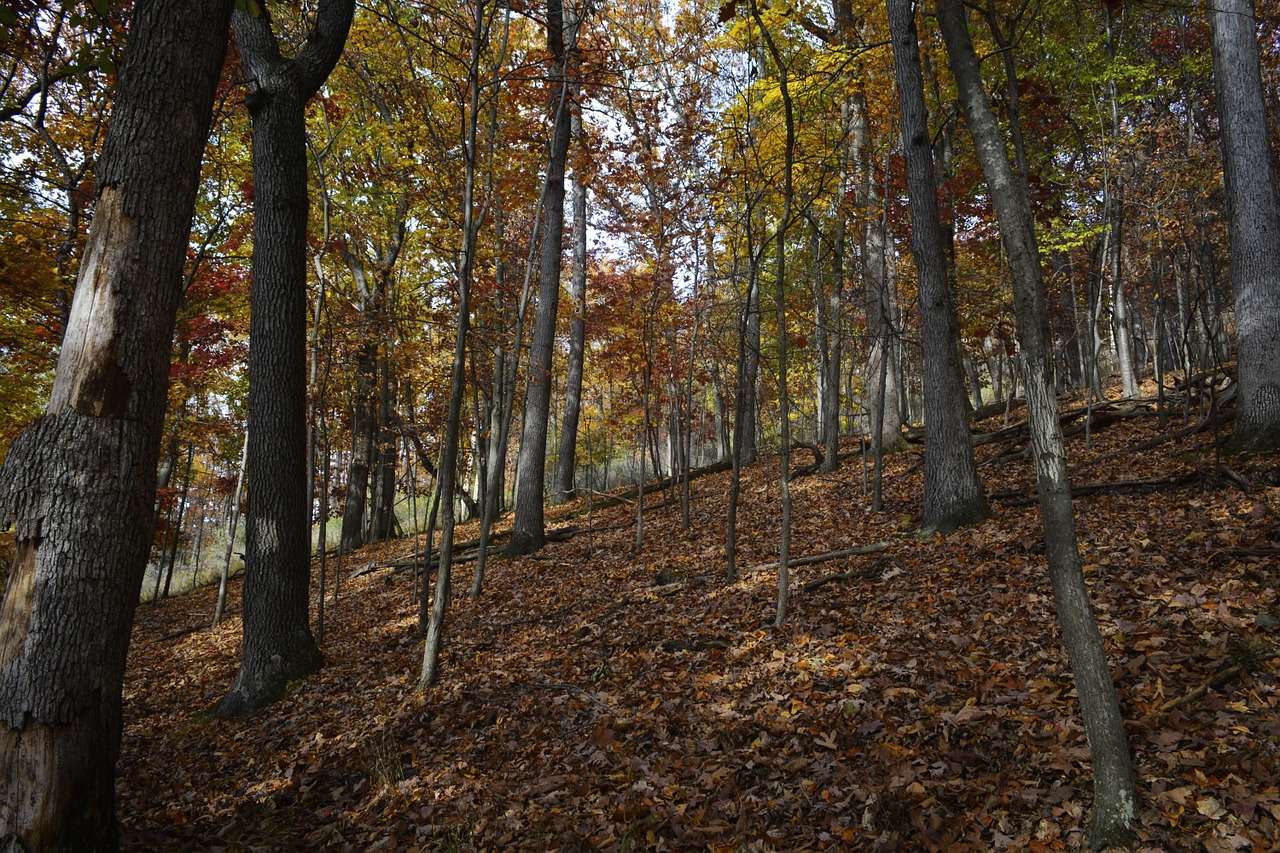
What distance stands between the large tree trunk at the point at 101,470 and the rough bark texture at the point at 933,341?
278 inches

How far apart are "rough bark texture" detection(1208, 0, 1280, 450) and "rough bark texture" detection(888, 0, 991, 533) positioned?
273cm

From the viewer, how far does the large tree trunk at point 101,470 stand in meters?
2.83

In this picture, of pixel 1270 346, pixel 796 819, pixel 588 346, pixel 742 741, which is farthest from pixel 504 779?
pixel 588 346

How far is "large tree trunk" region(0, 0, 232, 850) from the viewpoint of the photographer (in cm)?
283

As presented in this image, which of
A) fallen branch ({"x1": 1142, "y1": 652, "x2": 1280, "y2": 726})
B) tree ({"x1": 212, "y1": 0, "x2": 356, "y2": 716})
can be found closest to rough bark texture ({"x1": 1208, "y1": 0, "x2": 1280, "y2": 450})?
fallen branch ({"x1": 1142, "y1": 652, "x2": 1280, "y2": 726})

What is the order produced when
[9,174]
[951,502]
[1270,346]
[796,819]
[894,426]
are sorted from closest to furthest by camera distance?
[796,819]
[1270,346]
[951,502]
[9,174]
[894,426]

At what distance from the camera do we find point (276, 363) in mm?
6363

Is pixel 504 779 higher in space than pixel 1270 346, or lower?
lower

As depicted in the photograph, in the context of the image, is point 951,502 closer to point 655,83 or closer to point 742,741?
point 742,741

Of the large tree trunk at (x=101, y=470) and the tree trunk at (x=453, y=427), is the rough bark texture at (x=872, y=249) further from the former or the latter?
the large tree trunk at (x=101, y=470)

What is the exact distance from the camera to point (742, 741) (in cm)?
407

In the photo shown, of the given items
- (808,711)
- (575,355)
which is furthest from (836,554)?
(575,355)

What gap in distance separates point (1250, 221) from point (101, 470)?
10327mm

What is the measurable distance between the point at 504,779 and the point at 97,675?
2.46 meters
